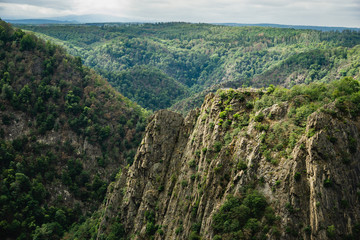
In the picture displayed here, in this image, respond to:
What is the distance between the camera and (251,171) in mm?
48156

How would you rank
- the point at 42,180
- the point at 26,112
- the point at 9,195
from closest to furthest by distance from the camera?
the point at 9,195
the point at 42,180
the point at 26,112

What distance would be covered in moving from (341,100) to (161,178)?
3904cm

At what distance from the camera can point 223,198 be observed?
49906mm

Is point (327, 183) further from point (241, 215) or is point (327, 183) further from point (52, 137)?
point (52, 137)

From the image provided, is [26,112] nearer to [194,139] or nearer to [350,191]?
[194,139]

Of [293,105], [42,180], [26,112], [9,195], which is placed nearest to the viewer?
[293,105]

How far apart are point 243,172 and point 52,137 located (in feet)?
309

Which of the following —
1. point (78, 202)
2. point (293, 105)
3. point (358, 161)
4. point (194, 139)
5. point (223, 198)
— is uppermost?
point (293, 105)

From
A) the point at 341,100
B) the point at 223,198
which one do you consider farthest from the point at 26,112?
the point at 341,100

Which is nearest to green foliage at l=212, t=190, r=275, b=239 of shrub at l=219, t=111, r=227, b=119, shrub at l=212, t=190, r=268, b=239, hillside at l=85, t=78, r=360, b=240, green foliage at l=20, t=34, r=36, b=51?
shrub at l=212, t=190, r=268, b=239

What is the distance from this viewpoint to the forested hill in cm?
9594

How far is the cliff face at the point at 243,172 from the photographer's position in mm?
41812

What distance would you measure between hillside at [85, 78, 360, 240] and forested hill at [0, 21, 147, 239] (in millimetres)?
36339

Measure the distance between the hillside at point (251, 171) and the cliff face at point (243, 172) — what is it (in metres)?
0.14
